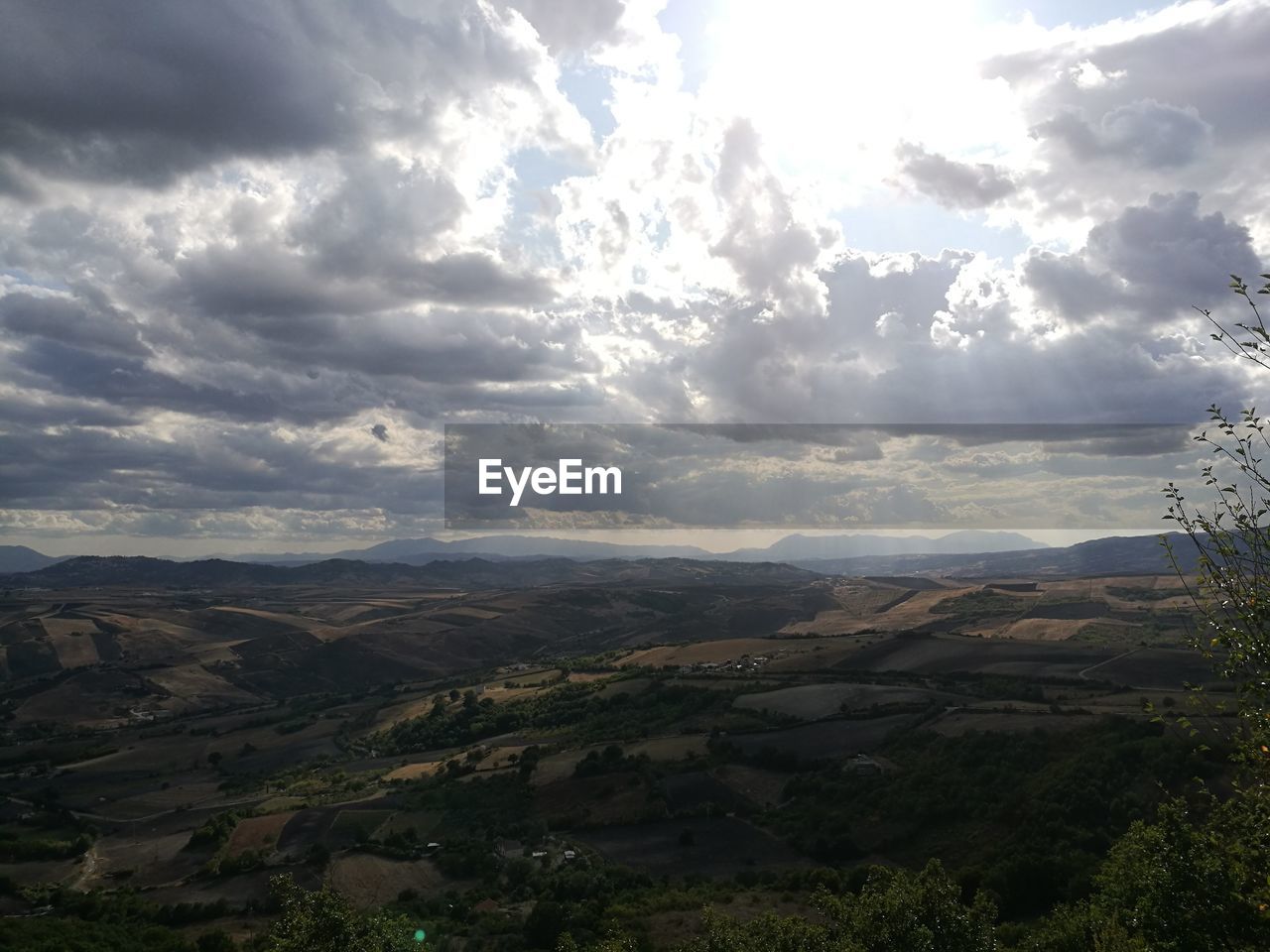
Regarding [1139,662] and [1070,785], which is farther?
[1139,662]

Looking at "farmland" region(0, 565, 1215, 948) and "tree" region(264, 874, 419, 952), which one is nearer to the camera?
"tree" region(264, 874, 419, 952)

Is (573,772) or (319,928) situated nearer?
(319,928)

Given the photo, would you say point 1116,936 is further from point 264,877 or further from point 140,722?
point 140,722

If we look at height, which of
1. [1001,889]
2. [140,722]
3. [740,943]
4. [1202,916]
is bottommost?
[140,722]

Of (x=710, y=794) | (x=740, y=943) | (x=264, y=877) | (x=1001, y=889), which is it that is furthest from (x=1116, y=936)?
(x=264, y=877)

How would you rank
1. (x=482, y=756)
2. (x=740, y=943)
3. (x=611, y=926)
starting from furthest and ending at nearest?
(x=482, y=756) → (x=611, y=926) → (x=740, y=943)

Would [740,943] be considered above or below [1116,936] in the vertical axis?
below

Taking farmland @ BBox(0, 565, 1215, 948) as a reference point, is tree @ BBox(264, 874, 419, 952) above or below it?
above

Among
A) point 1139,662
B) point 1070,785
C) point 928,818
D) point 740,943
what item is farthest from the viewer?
point 1139,662

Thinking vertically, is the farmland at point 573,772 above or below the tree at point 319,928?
below

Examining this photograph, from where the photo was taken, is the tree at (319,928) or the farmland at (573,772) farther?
the farmland at (573,772)

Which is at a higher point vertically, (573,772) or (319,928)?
(319,928)
